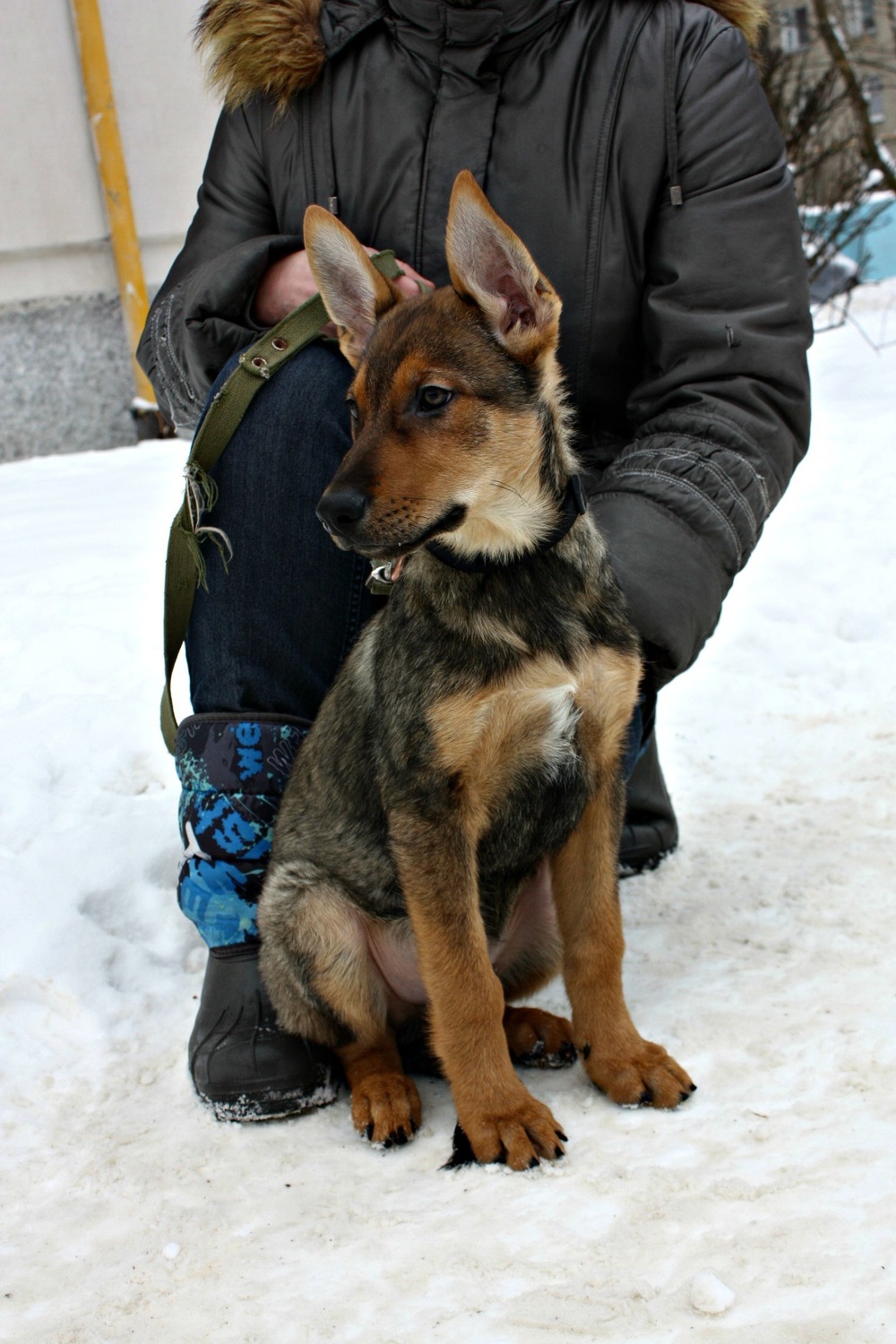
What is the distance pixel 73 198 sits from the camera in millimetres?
7184

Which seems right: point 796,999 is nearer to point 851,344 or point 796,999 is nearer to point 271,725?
point 271,725

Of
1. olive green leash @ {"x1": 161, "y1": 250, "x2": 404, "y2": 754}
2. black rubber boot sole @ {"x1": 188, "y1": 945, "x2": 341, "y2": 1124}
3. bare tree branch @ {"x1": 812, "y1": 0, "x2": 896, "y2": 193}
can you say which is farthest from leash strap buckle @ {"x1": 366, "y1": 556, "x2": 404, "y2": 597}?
bare tree branch @ {"x1": 812, "y1": 0, "x2": 896, "y2": 193}

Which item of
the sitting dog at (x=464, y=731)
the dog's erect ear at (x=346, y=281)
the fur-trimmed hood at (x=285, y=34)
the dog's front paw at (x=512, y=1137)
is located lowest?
the dog's front paw at (x=512, y=1137)

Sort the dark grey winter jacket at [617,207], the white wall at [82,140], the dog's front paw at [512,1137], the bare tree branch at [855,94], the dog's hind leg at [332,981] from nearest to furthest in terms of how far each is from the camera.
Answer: the dog's front paw at [512,1137]
the dog's hind leg at [332,981]
the dark grey winter jacket at [617,207]
the white wall at [82,140]
the bare tree branch at [855,94]

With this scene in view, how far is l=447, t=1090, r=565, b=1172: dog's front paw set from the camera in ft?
7.35

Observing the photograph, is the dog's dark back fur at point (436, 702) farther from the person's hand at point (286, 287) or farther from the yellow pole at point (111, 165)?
the yellow pole at point (111, 165)

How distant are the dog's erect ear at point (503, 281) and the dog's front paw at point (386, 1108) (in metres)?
1.48

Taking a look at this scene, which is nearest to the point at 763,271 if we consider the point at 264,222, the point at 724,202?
the point at 724,202

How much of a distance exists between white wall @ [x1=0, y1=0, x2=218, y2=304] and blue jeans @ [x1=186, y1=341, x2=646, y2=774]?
4.99 m

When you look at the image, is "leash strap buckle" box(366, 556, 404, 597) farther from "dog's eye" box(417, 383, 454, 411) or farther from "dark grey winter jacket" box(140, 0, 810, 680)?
"dark grey winter jacket" box(140, 0, 810, 680)

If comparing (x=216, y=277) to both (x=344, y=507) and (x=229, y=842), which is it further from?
(x=229, y=842)

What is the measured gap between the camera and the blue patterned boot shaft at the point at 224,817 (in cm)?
283

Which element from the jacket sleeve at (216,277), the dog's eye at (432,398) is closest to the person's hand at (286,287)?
the jacket sleeve at (216,277)

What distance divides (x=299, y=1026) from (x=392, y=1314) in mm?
811
